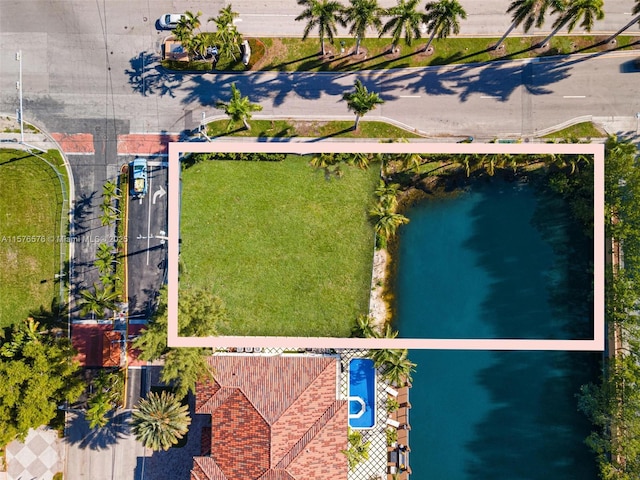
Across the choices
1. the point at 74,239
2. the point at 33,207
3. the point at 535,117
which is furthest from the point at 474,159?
the point at 33,207

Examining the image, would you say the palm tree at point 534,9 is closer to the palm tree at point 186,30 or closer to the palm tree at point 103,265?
the palm tree at point 186,30

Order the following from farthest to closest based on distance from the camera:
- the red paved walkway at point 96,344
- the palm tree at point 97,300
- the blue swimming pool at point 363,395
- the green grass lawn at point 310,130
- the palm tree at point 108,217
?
the green grass lawn at point 310,130
the red paved walkway at point 96,344
the palm tree at point 108,217
the blue swimming pool at point 363,395
the palm tree at point 97,300

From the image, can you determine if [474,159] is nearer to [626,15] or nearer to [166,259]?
[626,15]

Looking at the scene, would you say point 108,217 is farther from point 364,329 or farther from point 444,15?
point 444,15

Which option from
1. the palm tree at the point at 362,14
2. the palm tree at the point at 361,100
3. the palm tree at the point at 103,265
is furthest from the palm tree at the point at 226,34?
the palm tree at the point at 103,265

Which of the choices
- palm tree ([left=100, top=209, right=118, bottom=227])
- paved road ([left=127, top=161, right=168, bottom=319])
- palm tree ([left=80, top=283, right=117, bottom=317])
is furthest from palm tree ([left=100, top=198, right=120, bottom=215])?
palm tree ([left=80, top=283, right=117, bottom=317])

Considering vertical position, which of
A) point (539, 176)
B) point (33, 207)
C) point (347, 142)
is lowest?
point (33, 207)
